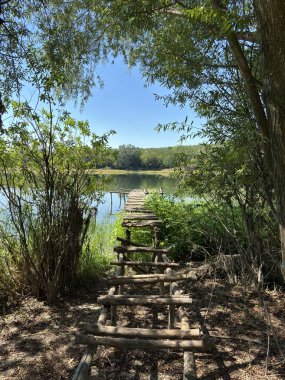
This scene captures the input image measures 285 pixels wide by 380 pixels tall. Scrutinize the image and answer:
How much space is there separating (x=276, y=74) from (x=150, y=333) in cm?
194

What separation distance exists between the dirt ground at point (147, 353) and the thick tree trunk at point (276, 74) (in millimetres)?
1079

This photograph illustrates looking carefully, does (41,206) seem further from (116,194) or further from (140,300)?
(116,194)

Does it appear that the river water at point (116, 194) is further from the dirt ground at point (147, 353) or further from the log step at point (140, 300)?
the log step at point (140, 300)

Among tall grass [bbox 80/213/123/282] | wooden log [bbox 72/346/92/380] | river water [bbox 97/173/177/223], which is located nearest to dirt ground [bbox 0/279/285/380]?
wooden log [bbox 72/346/92/380]

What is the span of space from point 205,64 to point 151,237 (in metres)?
3.99

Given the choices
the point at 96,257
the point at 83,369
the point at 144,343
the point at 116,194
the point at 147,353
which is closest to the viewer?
the point at 83,369

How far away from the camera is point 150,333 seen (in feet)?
7.93

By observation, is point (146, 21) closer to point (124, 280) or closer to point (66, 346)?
point (124, 280)

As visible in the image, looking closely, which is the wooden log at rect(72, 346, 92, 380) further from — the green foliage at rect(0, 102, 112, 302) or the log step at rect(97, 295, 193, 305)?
the green foliage at rect(0, 102, 112, 302)

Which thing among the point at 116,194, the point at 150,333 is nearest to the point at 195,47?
the point at 150,333

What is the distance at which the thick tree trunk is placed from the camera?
6.70ft

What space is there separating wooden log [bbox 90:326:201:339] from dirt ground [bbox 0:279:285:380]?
0.13 meters

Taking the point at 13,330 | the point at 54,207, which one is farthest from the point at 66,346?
the point at 54,207

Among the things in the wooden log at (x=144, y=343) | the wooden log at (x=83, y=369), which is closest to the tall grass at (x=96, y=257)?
the wooden log at (x=144, y=343)
